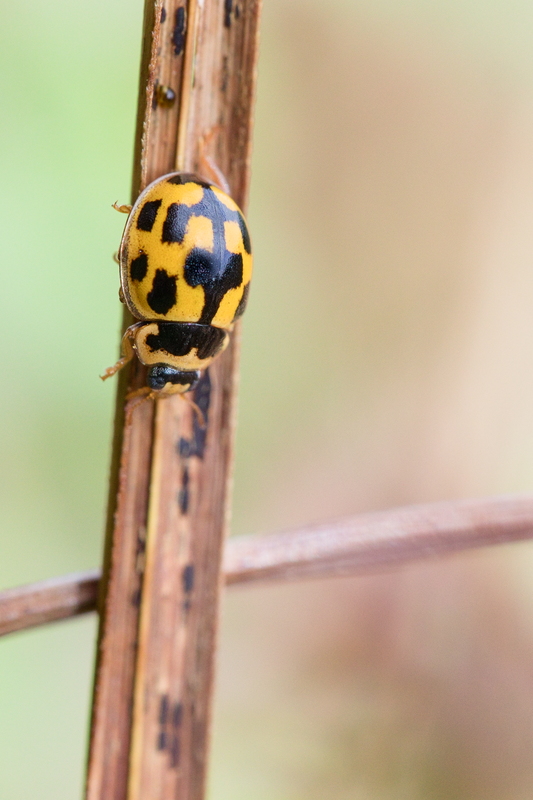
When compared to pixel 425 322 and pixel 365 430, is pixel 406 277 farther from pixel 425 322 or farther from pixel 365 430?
pixel 365 430

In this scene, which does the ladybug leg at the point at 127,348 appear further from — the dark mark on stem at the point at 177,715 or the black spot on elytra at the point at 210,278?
the dark mark on stem at the point at 177,715

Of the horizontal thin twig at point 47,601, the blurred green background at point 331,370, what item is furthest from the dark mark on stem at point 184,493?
the blurred green background at point 331,370

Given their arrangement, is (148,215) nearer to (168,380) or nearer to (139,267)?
(139,267)

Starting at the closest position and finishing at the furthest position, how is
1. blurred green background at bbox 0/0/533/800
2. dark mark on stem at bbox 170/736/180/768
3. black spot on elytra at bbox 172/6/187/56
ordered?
black spot on elytra at bbox 172/6/187/56 < dark mark on stem at bbox 170/736/180/768 < blurred green background at bbox 0/0/533/800

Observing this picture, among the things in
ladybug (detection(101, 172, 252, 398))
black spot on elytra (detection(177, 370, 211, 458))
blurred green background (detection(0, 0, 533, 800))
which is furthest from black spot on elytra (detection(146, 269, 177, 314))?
blurred green background (detection(0, 0, 533, 800))

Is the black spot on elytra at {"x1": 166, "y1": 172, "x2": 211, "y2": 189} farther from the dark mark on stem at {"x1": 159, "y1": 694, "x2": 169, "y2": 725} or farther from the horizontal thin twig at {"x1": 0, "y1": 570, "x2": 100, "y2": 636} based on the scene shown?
the dark mark on stem at {"x1": 159, "y1": 694, "x2": 169, "y2": 725}
